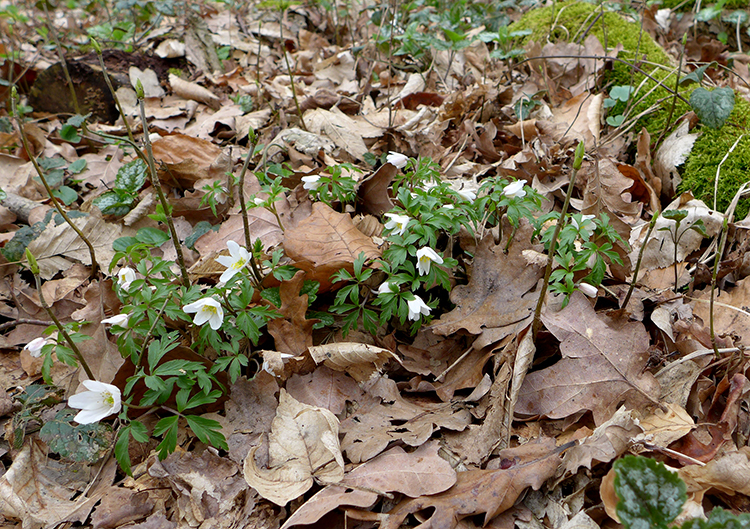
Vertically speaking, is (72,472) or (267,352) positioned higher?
(267,352)

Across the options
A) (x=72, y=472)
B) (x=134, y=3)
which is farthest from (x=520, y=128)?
(x=134, y=3)

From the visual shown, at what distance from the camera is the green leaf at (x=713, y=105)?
8.34 feet

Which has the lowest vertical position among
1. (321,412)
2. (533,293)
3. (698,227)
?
(321,412)

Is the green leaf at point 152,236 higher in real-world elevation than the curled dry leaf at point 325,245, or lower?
lower

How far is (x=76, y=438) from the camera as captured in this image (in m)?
1.93

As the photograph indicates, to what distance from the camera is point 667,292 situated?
84.4 inches

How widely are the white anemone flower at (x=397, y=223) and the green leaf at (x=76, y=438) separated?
4.48 ft

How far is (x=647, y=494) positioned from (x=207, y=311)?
1.48m

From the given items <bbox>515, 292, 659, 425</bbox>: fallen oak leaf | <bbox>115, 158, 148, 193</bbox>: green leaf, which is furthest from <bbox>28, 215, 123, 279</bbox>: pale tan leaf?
<bbox>515, 292, 659, 425</bbox>: fallen oak leaf

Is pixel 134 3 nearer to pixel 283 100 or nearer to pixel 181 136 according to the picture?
pixel 283 100

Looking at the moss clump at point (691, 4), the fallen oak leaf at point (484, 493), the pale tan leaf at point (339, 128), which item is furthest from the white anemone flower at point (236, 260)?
the moss clump at point (691, 4)

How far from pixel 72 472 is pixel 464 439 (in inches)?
60.3

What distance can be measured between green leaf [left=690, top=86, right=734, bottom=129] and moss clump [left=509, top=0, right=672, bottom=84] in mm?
951

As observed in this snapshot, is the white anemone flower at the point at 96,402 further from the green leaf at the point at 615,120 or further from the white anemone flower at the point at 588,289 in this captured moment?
the green leaf at the point at 615,120
